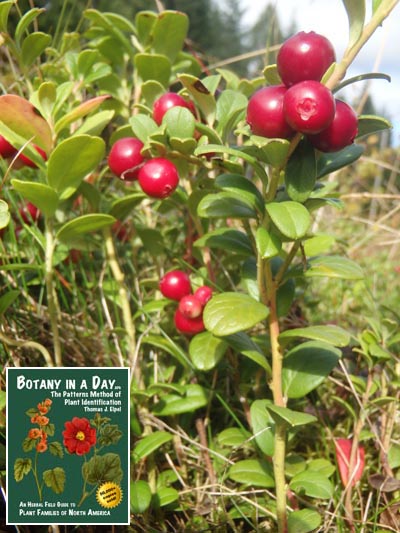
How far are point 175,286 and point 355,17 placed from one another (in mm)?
819

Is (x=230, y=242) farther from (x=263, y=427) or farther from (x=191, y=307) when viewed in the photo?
(x=263, y=427)

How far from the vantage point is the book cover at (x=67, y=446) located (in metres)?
1.24

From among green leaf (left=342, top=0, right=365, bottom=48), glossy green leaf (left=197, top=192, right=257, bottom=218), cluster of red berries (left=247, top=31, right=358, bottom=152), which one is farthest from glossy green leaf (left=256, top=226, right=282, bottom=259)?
green leaf (left=342, top=0, right=365, bottom=48)

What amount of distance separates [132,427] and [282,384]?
44 cm

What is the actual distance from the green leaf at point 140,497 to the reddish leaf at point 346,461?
534mm

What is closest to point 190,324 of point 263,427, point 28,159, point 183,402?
point 183,402

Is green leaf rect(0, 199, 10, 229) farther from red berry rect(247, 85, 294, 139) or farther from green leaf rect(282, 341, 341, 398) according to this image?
green leaf rect(282, 341, 341, 398)

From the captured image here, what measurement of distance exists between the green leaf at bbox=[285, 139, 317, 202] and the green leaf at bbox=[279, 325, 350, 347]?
304 millimetres

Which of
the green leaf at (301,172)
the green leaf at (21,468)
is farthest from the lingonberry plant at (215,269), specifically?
the green leaf at (21,468)

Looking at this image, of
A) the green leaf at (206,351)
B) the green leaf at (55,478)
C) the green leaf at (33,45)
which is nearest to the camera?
the green leaf at (55,478)

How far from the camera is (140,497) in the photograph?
1.41m

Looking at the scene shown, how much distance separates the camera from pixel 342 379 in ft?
6.29

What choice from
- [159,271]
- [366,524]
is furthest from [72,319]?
[366,524]

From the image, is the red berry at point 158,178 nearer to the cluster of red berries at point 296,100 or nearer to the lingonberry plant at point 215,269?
the lingonberry plant at point 215,269
